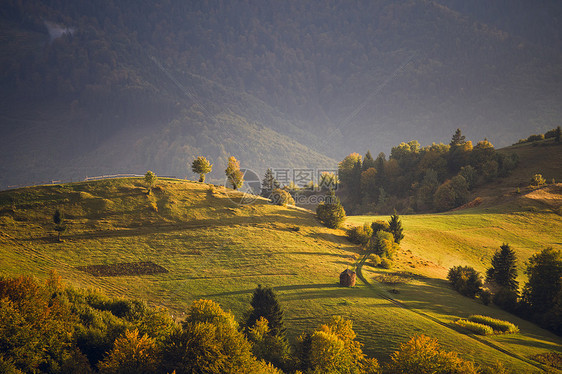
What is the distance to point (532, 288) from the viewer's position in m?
41.9

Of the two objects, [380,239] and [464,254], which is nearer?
[380,239]

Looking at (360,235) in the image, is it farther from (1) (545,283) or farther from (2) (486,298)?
(1) (545,283)

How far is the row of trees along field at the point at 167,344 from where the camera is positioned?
71.2 feet

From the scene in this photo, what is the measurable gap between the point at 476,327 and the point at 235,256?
32175 mm

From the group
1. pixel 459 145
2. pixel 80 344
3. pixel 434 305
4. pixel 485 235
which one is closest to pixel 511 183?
pixel 459 145

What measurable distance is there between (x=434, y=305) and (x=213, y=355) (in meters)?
29.6

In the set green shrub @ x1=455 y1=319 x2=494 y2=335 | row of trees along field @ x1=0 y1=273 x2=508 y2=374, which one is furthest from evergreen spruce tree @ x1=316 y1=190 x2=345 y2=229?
row of trees along field @ x1=0 y1=273 x2=508 y2=374

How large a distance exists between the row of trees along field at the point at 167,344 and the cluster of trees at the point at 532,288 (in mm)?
22082

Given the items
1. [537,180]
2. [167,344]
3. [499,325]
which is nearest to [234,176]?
[167,344]

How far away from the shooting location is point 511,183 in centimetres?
10225

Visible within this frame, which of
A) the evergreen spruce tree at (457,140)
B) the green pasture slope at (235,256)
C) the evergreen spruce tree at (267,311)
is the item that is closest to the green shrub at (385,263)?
the green pasture slope at (235,256)

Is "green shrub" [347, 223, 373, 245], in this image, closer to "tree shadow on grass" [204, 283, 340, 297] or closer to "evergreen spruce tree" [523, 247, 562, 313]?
"tree shadow on grass" [204, 283, 340, 297]

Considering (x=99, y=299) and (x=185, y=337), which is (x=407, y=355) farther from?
(x=99, y=299)

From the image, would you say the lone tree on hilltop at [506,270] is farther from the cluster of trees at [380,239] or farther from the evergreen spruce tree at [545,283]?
the cluster of trees at [380,239]
